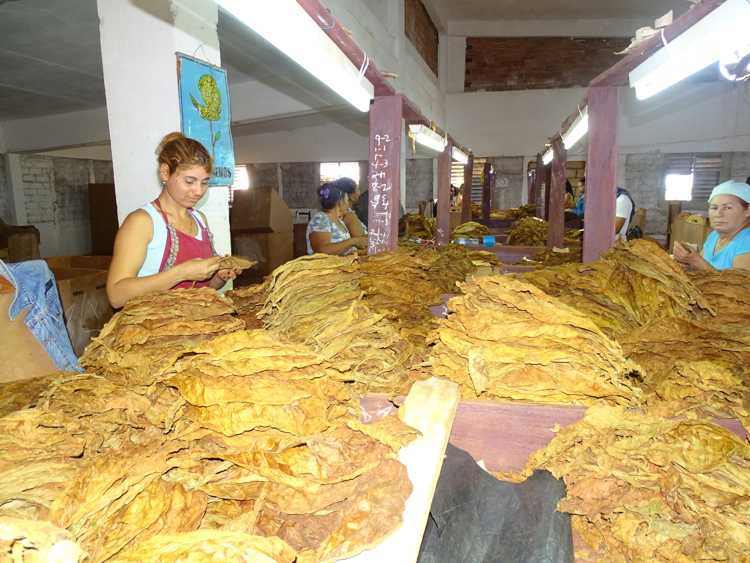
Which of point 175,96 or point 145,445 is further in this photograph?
point 175,96

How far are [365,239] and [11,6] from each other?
4.73 meters

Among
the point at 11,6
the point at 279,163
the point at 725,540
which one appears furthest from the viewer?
the point at 279,163

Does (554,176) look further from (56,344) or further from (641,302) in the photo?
(56,344)

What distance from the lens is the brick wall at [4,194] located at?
1182 centimetres

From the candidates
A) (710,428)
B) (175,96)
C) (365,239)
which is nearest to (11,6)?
(175,96)

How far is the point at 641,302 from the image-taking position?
6.59ft

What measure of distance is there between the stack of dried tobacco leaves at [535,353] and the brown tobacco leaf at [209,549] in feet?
2.63

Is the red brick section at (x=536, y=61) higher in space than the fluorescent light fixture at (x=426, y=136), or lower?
higher

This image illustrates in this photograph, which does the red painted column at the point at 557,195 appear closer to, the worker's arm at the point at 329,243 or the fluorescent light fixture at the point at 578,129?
the fluorescent light fixture at the point at 578,129

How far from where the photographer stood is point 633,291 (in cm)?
206

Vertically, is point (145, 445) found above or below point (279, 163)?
below

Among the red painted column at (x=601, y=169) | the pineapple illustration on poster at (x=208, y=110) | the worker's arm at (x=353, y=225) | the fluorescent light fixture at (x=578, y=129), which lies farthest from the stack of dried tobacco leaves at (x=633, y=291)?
Result: the worker's arm at (x=353, y=225)

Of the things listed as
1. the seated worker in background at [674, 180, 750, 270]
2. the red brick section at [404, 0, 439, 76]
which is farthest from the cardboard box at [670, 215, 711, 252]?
the seated worker in background at [674, 180, 750, 270]

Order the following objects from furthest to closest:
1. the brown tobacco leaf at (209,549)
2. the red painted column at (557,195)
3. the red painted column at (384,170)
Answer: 1. the red painted column at (557,195)
2. the red painted column at (384,170)
3. the brown tobacco leaf at (209,549)
